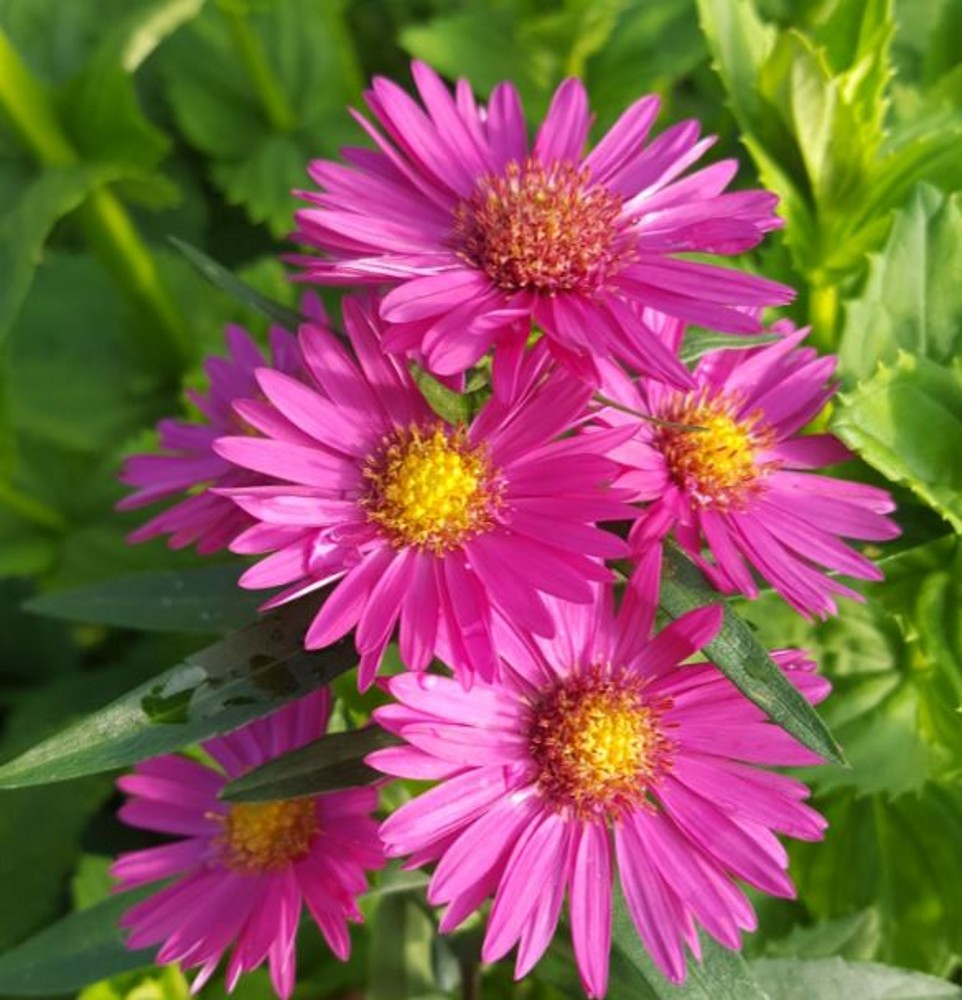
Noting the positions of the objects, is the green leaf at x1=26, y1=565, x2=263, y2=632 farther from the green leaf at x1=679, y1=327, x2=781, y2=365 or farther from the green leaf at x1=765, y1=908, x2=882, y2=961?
the green leaf at x1=765, y1=908, x2=882, y2=961

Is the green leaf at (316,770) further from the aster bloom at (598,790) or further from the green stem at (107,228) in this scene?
the green stem at (107,228)

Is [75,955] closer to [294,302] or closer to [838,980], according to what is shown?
[838,980]

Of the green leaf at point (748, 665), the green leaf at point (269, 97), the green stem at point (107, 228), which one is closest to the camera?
the green leaf at point (748, 665)

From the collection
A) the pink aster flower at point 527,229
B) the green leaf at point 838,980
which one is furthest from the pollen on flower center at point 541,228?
the green leaf at point 838,980

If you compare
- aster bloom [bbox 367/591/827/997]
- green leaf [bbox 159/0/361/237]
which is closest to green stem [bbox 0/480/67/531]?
green leaf [bbox 159/0/361/237]

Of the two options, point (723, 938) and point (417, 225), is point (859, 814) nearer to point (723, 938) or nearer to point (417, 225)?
point (723, 938)

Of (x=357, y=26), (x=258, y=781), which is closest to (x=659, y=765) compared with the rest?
(x=258, y=781)
